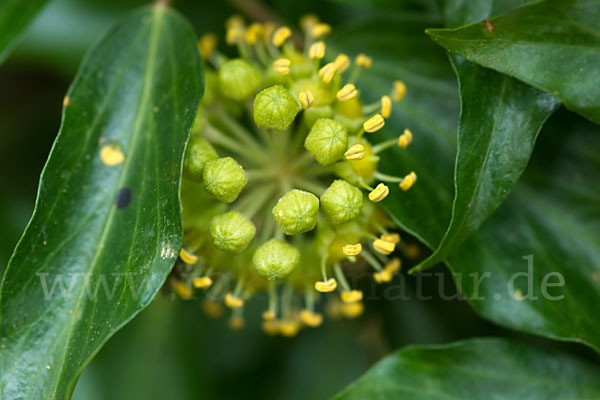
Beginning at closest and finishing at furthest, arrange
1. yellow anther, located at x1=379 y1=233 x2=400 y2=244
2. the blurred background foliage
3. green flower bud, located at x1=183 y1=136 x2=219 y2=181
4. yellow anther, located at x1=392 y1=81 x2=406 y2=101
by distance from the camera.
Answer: green flower bud, located at x1=183 y1=136 x2=219 y2=181, yellow anther, located at x1=379 y1=233 x2=400 y2=244, yellow anther, located at x1=392 y1=81 x2=406 y2=101, the blurred background foliage

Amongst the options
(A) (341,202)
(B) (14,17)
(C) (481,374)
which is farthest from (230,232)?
(B) (14,17)

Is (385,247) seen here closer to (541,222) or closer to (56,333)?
(541,222)

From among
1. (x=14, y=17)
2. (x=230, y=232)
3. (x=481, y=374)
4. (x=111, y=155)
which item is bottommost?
(x=481, y=374)

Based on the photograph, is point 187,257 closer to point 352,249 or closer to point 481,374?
point 352,249

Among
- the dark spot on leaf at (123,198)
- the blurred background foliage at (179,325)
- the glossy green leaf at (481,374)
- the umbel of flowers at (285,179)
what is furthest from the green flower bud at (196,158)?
the blurred background foliage at (179,325)

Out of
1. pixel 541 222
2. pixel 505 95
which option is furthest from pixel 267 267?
pixel 541 222

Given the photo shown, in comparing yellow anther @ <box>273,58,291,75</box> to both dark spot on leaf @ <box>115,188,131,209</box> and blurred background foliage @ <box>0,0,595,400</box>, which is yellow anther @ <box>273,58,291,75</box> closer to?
dark spot on leaf @ <box>115,188,131,209</box>

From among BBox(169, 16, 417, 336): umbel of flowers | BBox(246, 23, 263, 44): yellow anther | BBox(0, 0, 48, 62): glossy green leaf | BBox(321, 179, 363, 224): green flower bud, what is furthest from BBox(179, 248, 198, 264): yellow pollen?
BBox(0, 0, 48, 62): glossy green leaf
